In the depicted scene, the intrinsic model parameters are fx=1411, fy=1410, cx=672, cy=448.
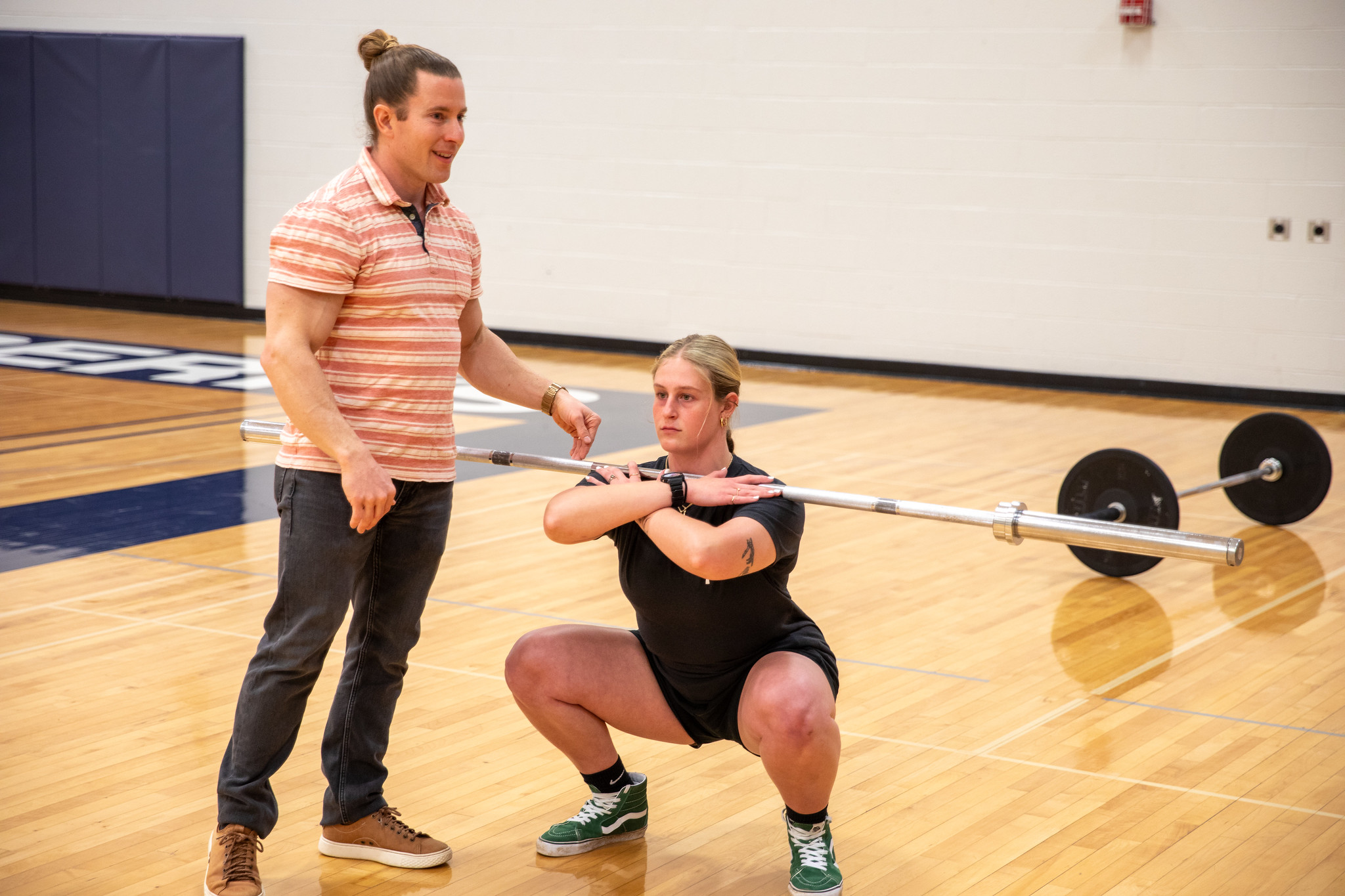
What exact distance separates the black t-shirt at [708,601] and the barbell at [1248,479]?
8.61 feet

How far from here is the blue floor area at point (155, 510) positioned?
16.5 ft

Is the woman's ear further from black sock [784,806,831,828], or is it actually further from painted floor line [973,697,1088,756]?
painted floor line [973,697,1088,756]

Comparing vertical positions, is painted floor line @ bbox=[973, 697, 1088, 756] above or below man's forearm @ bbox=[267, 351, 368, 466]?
below

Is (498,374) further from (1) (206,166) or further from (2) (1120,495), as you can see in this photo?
(1) (206,166)

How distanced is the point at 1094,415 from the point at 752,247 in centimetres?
311

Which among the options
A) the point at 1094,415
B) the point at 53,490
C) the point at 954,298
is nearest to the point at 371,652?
the point at 53,490

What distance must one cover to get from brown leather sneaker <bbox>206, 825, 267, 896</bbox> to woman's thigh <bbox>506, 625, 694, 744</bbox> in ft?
1.77

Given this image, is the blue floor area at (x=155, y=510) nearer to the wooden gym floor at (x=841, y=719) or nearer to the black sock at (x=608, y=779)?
the wooden gym floor at (x=841, y=719)

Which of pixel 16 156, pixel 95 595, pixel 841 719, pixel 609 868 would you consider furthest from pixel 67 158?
pixel 609 868

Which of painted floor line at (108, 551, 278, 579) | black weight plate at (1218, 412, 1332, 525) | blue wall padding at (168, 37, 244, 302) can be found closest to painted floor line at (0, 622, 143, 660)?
painted floor line at (108, 551, 278, 579)

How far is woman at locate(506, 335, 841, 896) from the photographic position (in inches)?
95.3

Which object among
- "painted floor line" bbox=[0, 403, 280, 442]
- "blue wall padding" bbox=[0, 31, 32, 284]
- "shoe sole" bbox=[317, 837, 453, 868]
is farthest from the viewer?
"blue wall padding" bbox=[0, 31, 32, 284]

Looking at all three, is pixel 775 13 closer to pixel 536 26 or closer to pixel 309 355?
pixel 536 26

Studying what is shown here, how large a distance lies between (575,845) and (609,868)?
88 mm
